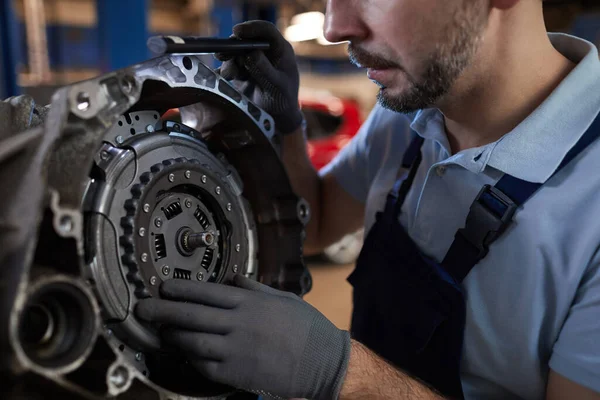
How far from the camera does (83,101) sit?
57 centimetres

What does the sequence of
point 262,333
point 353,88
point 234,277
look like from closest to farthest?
point 262,333
point 234,277
point 353,88

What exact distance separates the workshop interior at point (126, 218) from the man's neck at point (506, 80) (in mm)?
377

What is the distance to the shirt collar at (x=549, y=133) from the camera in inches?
34.8

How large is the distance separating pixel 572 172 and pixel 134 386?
0.75 metres

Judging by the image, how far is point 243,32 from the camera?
0.95m

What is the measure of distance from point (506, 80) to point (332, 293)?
2.36 m

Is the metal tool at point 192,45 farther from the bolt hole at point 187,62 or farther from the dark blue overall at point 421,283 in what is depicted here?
the dark blue overall at point 421,283

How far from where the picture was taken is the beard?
2.90ft

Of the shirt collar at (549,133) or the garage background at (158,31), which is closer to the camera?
the shirt collar at (549,133)

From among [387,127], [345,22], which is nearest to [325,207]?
[387,127]

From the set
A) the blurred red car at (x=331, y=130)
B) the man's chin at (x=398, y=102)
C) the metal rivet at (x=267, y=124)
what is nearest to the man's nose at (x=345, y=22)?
the man's chin at (x=398, y=102)

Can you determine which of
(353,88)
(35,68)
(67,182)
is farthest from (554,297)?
(353,88)

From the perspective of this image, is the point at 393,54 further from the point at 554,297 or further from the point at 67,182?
the point at 67,182

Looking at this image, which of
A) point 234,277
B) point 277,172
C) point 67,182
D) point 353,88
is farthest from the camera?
point 353,88
